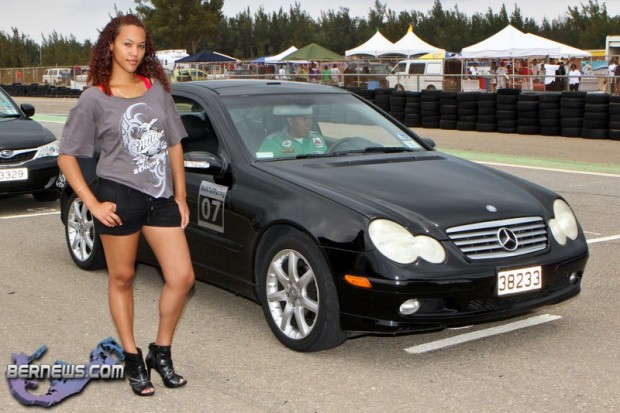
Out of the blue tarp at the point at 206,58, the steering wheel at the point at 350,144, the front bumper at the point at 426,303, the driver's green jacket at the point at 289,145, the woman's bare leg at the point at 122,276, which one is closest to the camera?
the woman's bare leg at the point at 122,276

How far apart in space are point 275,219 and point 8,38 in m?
90.6

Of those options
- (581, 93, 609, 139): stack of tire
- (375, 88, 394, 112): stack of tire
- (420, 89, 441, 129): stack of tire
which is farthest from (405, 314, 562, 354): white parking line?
(375, 88, 394, 112): stack of tire

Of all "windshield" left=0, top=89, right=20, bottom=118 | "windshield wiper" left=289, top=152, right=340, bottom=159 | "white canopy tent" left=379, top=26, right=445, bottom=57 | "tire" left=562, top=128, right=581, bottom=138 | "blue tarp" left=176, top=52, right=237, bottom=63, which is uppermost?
"white canopy tent" left=379, top=26, right=445, bottom=57

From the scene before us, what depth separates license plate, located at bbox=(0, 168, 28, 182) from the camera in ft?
32.6

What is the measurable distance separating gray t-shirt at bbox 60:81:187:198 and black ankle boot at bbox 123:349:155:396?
797 millimetres

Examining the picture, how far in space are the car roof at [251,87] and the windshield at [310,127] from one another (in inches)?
2.8

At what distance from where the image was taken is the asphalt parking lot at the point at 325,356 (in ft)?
14.8

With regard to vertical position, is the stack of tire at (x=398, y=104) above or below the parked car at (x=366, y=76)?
below

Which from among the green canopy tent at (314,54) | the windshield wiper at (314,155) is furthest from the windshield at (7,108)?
the green canopy tent at (314,54)

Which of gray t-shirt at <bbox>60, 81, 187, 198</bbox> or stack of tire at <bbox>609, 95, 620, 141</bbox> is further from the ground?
gray t-shirt at <bbox>60, 81, 187, 198</bbox>

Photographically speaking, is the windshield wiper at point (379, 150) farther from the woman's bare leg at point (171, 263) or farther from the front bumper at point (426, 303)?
the woman's bare leg at point (171, 263)

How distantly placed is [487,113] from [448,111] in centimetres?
111

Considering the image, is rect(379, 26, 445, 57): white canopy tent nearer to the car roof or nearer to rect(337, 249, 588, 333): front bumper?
the car roof

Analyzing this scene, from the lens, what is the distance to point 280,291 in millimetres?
5367
